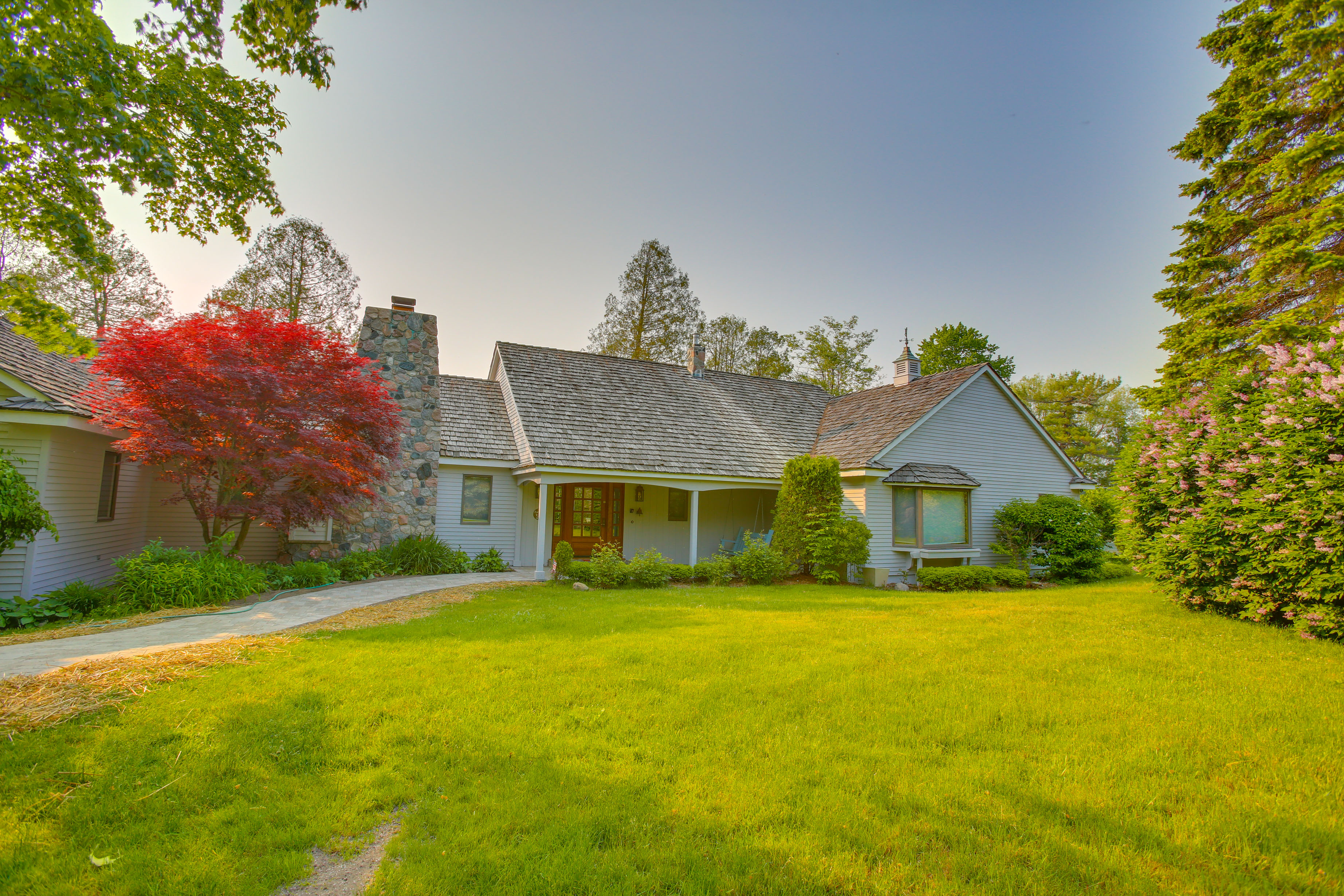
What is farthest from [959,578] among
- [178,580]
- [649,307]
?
[649,307]

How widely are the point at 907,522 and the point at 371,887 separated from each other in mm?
14053

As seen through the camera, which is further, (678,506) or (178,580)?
(678,506)

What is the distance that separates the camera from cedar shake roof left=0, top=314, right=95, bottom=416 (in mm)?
8680

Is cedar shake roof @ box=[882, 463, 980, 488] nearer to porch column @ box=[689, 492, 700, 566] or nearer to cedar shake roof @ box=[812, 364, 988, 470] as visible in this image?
cedar shake roof @ box=[812, 364, 988, 470]

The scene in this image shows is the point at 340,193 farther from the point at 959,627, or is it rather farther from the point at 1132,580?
the point at 1132,580

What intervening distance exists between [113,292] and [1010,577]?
116 feet

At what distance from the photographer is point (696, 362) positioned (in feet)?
65.7

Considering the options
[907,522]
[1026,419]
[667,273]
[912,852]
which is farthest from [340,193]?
[667,273]

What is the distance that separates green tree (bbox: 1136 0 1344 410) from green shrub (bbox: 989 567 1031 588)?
505 cm

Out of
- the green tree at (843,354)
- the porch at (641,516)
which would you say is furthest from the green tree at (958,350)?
the porch at (641,516)

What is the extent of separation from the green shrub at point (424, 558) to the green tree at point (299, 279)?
14.4m

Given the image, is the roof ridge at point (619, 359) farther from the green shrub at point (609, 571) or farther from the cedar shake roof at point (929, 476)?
the green shrub at point (609, 571)

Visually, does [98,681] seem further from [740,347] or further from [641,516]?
[740,347]

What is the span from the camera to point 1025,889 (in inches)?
96.3
